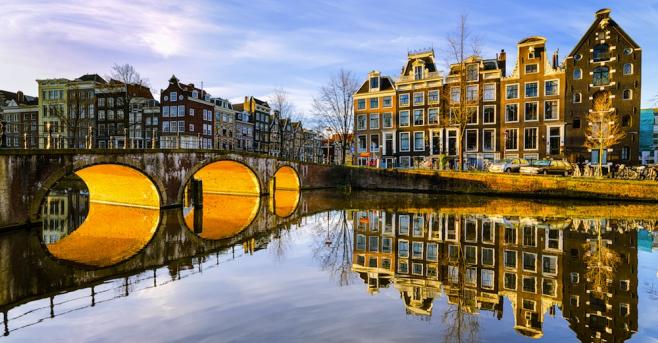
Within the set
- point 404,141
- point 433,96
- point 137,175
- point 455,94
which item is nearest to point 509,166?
point 455,94

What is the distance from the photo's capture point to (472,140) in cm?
4278

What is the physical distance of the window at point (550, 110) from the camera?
1522 inches

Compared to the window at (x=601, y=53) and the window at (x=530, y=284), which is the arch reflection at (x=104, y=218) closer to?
the window at (x=530, y=284)

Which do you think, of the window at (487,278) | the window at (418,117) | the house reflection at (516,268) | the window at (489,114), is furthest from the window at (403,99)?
the window at (487,278)

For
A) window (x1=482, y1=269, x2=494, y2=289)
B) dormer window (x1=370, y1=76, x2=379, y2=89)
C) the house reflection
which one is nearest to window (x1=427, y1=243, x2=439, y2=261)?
the house reflection

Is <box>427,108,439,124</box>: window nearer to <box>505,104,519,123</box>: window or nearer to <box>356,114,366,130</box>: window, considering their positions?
<box>505,104,519,123</box>: window

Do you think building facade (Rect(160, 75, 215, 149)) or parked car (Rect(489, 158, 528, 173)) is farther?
building facade (Rect(160, 75, 215, 149))

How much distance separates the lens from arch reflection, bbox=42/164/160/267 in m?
12.8

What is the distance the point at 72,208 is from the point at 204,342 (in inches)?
847

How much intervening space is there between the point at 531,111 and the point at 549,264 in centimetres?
3339

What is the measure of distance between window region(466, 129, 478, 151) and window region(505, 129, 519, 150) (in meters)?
3.07

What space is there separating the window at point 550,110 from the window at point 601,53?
5441 millimetres

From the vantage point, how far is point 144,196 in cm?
2339

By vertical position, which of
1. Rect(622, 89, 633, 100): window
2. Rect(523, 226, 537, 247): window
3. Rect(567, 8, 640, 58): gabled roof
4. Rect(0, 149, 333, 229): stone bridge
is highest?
Rect(567, 8, 640, 58): gabled roof
